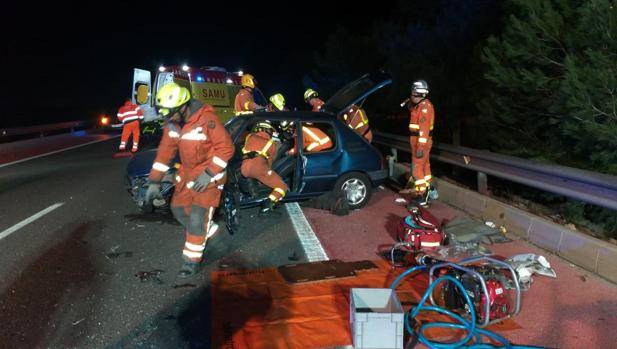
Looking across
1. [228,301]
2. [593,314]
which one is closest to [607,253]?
[593,314]

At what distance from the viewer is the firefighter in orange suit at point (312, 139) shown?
668 centimetres

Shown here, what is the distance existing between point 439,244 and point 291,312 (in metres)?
1.89

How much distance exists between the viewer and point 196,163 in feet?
15.4

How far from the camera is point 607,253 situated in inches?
174

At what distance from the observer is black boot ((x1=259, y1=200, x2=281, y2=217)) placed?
6267 millimetres

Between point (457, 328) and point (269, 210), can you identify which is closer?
point (457, 328)

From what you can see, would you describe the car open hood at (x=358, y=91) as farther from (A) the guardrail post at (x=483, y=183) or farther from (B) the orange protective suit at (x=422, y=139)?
(A) the guardrail post at (x=483, y=183)

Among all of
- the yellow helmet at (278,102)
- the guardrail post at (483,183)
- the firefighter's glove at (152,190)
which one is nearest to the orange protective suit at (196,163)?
the firefighter's glove at (152,190)

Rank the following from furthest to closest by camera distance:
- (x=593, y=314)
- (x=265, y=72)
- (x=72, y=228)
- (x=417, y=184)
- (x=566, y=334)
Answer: (x=265, y=72) < (x=417, y=184) < (x=72, y=228) < (x=593, y=314) < (x=566, y=334)

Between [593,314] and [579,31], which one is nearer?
[593,314]

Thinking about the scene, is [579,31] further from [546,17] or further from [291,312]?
[291,312]

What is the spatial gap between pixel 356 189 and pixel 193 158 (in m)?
3.07

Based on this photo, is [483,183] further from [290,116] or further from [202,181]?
[202,181]

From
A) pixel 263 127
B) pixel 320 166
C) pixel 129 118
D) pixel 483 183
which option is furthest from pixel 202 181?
pixel 129 118
